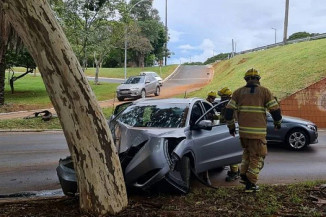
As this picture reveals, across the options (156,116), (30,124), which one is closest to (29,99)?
(30,124)

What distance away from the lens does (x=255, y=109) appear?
5.44 m

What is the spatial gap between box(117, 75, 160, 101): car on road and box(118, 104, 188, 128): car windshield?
16.9 metres

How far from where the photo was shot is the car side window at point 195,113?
20.9 feet

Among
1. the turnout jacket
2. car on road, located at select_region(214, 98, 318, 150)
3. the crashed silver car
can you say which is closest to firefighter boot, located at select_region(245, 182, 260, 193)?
the turnout jacket

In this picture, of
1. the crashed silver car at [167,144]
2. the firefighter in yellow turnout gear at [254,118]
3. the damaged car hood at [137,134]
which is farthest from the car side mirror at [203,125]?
the firefighter in yellow turnout gear at [254,118]

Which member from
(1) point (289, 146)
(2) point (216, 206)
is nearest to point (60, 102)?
(2) point (216, 206)

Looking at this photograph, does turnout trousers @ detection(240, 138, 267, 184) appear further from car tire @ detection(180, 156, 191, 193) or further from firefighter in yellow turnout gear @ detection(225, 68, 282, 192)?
car tire @ detection(180, 156, 191, 193)

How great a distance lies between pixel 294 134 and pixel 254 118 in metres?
5.55

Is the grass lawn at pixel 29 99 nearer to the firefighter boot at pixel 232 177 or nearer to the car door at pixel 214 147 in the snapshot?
the firefighter boot at pixel 232 177

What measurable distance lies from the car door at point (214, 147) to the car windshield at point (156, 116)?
309mm

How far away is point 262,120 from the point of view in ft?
17.9

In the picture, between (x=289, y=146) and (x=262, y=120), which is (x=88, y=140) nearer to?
(x=262, y=120)

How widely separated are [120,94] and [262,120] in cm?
1904

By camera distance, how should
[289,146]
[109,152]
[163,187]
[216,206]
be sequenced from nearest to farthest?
[109,152]
[216,206]
[163,187]
[289,146]
